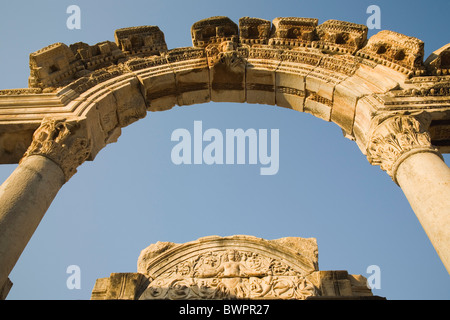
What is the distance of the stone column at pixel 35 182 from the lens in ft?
18.9

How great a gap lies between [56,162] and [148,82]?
3.60 meters

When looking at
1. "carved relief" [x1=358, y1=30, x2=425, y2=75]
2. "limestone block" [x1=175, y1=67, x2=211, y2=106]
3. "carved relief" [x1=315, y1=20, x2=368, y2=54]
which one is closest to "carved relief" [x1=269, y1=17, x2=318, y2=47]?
"carved relief" [x1=315, y1=20, x2=368, y2=54]

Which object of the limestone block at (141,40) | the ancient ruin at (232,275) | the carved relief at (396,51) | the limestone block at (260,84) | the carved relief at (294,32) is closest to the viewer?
the ancient ruin at (232,275)

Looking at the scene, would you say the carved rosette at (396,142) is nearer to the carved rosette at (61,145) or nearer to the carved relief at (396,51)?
the carved relief at (396,51)

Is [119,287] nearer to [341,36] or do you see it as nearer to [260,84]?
[260,84]

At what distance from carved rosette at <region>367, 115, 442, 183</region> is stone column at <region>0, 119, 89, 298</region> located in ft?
17.0

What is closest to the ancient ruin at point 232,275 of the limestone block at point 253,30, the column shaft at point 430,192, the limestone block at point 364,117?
the column shaft at point 430,192

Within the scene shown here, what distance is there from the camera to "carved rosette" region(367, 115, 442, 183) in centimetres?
694

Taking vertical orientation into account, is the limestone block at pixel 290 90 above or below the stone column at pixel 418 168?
above

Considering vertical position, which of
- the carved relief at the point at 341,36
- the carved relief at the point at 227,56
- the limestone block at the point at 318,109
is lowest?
the limestone block at the point at 318,109

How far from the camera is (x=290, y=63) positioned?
10.3 metres

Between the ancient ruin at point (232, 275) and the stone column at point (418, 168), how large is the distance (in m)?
1.80

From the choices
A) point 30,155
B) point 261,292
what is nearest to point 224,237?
point 261,292

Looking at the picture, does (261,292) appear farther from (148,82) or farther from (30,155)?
(148,82)
